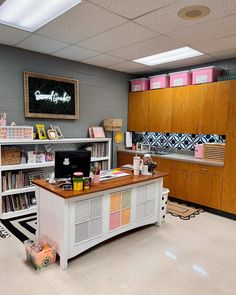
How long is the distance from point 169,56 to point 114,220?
3.01m

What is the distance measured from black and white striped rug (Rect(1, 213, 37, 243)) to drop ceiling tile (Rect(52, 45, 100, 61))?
110 inches

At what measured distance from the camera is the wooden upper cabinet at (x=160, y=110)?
4918 millimetres

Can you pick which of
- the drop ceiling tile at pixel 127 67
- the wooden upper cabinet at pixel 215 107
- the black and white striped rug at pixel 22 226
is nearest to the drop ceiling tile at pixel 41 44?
the drop ceiling tile at pixel 127 67

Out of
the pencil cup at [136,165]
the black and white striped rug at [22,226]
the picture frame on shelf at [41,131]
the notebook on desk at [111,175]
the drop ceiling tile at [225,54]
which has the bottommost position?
the black and white striped rug at [22,226]

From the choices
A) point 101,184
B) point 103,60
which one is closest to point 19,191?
point 101,184

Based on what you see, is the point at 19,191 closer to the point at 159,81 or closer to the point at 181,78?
the point at 159,81

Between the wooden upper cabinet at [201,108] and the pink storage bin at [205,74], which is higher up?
the pink storage bin at [205,74]

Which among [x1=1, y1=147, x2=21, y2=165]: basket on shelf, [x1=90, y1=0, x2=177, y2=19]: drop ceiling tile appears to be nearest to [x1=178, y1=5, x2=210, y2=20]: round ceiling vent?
[x1=90, y1=0, x2=177, y2=19]: drop ceiling tile

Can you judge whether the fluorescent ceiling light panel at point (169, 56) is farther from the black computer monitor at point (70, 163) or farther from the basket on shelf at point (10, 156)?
the basket on shelf at point (10, 156)

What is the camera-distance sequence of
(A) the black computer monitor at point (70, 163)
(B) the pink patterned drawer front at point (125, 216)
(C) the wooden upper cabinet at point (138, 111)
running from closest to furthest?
(A) the black computer monitor at point (70, 163) → (B) the pink patterned drawer front at point (125, 216) → (C) the wooden upper cabinet at point (138, 111)

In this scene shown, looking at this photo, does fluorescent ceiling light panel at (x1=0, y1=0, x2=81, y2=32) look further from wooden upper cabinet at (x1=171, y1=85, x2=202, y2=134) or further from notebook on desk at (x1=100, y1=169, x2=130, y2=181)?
wooden upper cabinet at (x1=171, y1=85, x2=202, y2=134)

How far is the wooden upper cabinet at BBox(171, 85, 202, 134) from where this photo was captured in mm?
4426

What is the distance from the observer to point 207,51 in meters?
3.84

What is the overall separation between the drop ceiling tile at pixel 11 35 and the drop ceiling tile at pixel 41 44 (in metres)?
0.09
